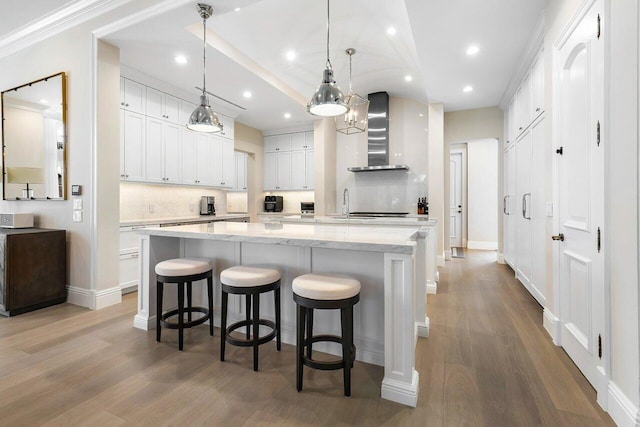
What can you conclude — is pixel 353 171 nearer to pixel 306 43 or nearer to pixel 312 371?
pixel 306 43

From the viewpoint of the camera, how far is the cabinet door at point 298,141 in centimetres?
659

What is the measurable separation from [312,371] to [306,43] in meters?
3.63

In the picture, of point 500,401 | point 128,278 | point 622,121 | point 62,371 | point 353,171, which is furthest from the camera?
point 353,171

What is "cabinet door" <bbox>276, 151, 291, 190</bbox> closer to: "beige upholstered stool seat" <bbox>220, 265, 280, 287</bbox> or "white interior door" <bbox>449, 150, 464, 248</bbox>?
"white interior door" <bbox>449, 150, 464, 248</bbox>

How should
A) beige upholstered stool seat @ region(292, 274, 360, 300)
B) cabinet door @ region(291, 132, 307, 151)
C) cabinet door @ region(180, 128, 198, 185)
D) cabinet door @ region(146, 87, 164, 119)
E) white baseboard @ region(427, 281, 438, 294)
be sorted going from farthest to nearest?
→ cabinet door @ region(291, 132, 307, 151)
cabinet door @ region(180, 128, 198, 185)
cabinet door @ region(146, 87, 164, 119)
white baseboard @ region(427, 281, 438, 294)
beige upholstered stool seat @ region(292, 274, 360, 300)

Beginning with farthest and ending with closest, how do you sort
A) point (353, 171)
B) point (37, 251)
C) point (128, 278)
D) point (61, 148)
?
point (353, 171) → point (128, 278) → point (61, 148) → point (37, 251)

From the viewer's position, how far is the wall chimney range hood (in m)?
5.82

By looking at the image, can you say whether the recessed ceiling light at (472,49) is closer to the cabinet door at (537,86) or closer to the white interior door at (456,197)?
the cabinet door at (537,86)

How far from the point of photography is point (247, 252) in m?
2.52

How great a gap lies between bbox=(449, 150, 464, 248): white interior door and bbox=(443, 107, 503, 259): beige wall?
208 centimetres

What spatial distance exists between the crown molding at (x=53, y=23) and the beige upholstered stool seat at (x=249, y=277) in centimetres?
297

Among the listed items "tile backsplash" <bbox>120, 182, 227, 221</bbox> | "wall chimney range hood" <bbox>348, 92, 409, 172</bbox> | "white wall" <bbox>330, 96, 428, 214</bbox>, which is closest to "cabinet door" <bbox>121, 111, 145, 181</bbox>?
"tile backsplash" <bbox>120, 182, 227, 221</bbox>

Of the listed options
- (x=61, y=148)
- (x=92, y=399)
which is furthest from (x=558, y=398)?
(x=61, y=148)

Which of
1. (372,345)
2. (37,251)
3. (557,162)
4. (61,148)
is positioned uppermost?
(61,148)
